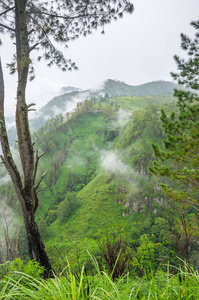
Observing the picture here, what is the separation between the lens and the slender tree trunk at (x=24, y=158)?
2.97 metres

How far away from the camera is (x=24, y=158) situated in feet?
10.3

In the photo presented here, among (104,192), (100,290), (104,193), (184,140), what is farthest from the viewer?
(104,192)

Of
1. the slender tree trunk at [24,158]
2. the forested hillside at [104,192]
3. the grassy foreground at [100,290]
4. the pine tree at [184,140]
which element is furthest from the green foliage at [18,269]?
the forested hillside at [104,192]

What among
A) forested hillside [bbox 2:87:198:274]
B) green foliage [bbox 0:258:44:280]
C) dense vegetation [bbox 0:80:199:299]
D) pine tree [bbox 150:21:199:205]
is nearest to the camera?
green foliage [bbox 0:258:44:280]

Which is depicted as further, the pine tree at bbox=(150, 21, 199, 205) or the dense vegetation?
the dense vegetation

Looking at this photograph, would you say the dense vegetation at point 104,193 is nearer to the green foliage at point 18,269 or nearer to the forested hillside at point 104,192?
the forested hillside at point 104,192

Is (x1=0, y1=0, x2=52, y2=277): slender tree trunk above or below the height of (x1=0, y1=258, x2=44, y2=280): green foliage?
above

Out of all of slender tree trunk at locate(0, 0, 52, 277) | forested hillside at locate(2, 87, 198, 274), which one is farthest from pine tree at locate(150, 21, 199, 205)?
forested hillside at locate(2, 87, 198, 274)

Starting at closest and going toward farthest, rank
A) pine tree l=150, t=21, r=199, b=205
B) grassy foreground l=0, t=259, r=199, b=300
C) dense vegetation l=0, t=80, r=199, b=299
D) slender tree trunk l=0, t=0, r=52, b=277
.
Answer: grassy foreground l=0, t=259, r=199, b=300 < slender tree trunk l=0, t=0, r=52, b=277 < pine tree l=150, t=21, r=199, b=205 < dense vegetation l=0, t=80, r=199, b=299

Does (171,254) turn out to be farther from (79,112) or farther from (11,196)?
(79,112)

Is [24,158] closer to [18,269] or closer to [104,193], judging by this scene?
[18,269]

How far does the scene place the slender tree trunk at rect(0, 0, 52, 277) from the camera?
297cm

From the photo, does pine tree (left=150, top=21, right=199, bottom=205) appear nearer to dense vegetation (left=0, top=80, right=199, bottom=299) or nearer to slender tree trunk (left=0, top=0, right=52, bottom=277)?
slender tree trunk (left=0, top=0, right=52, bottom=277)

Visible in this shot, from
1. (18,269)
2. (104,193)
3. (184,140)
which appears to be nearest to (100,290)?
(18,269)
